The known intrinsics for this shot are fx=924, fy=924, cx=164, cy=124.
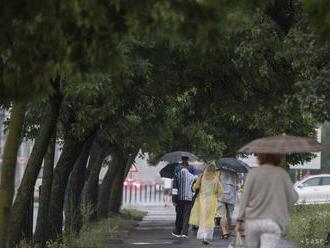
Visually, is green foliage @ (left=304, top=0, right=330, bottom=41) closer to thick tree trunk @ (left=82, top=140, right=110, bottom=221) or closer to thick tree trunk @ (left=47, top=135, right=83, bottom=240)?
thick tree trunk @ (left=47, top=135, right=83, bottom=240)

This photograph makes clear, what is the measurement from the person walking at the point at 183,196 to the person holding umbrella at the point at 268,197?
36.5ft

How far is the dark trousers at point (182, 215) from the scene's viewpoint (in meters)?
21.3

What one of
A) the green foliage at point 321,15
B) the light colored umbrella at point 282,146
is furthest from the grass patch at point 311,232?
the green foliage at point 321,15

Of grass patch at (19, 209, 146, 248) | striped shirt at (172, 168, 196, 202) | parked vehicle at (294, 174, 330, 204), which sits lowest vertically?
grass patch at (19, 209, 146, 248)

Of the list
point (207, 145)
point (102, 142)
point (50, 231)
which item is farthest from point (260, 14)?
point (207, 145)

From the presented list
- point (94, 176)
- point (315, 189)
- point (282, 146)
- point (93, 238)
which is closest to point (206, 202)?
point (93, 238)

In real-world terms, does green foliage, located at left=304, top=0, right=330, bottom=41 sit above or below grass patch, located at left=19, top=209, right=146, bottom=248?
above

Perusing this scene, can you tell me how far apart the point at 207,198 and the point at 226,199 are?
7.37 ft

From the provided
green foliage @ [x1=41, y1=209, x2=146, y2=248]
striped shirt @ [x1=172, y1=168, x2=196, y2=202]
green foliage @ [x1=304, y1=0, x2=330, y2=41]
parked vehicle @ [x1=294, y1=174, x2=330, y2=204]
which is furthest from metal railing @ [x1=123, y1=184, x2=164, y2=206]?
green foliage @ [x1=304, y1=0, x2=330, y2=41]

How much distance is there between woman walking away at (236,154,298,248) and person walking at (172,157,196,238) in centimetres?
1117

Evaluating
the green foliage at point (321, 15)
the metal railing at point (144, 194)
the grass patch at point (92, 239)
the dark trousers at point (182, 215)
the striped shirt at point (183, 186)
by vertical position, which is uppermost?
the metal railing at point (144, 194)

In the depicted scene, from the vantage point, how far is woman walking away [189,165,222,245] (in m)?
19.0

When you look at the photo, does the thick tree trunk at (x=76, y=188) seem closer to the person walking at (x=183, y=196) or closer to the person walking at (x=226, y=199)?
the person walking at (x=183, y=196)

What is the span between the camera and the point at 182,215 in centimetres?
2125
